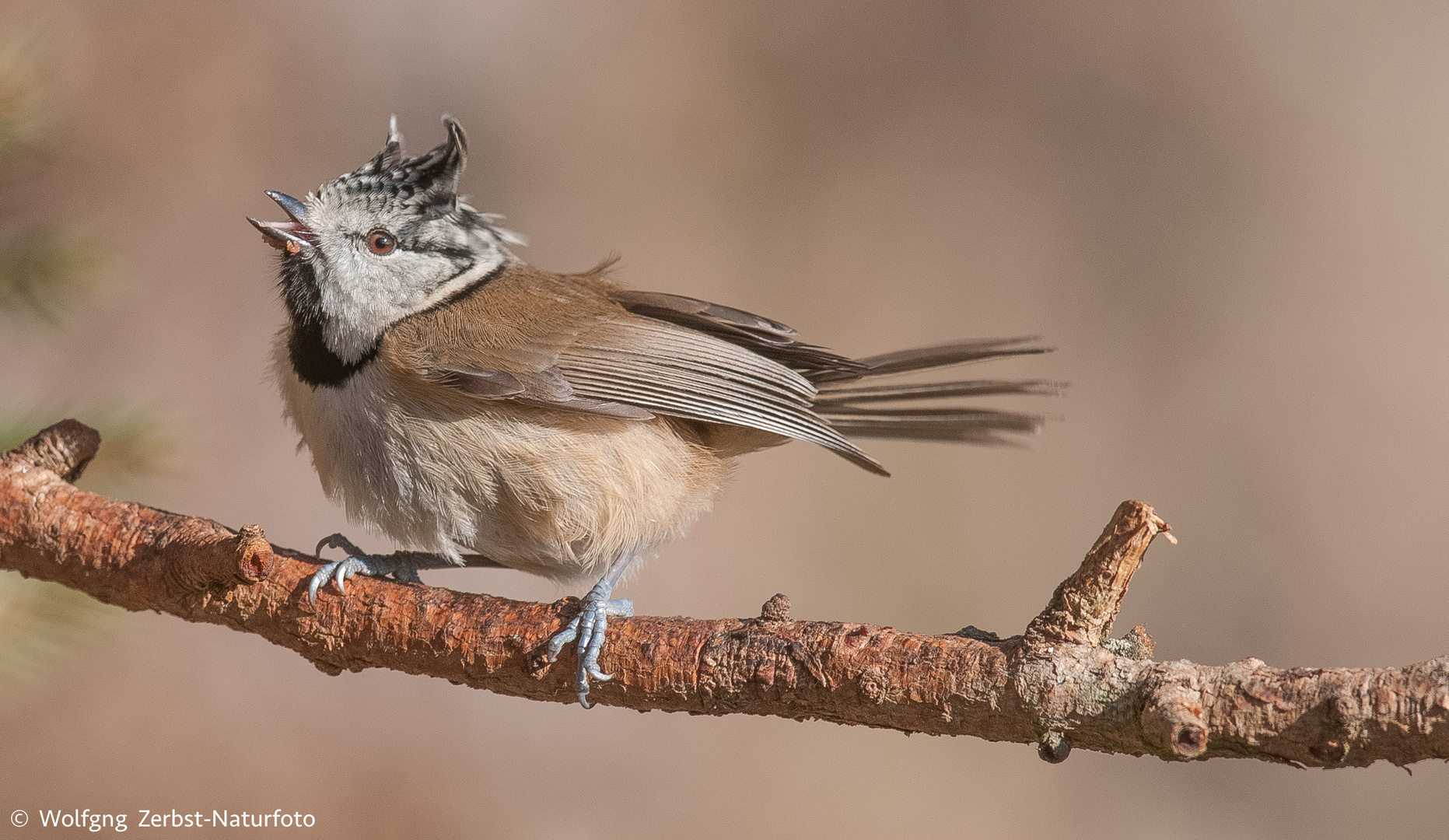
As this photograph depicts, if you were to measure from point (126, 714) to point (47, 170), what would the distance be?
249 cm

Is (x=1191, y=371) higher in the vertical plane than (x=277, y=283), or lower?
higher

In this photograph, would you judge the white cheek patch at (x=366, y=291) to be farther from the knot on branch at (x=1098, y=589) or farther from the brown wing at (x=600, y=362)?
the knot on branch at (x=1098, y=589)

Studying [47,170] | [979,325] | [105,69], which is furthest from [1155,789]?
[105,69]

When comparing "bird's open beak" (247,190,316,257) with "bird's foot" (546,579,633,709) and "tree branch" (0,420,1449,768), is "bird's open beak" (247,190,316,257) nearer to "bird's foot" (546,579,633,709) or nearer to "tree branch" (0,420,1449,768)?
"tree branch" (0,420,1449,768)

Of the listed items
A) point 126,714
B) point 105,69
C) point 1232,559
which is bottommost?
point 126,714

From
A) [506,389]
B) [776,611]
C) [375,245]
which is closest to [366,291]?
[375,245]

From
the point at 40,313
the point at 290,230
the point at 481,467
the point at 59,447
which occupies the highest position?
the point at 290,230

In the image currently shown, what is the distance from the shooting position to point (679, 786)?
175 inches

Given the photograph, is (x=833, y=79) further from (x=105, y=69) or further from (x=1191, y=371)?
(x=105, y=69)

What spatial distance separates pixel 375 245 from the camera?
251 centimetres

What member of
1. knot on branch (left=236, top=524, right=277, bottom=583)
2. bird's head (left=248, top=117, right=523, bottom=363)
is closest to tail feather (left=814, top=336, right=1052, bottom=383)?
bird's head (left=248, top=117, right=523, bottom=363)

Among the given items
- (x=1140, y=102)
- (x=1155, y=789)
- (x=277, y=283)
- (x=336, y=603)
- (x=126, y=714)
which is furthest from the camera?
(x=1140, y=102)

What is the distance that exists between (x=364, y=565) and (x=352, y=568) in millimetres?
127

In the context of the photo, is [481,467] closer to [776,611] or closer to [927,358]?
[776,611]
